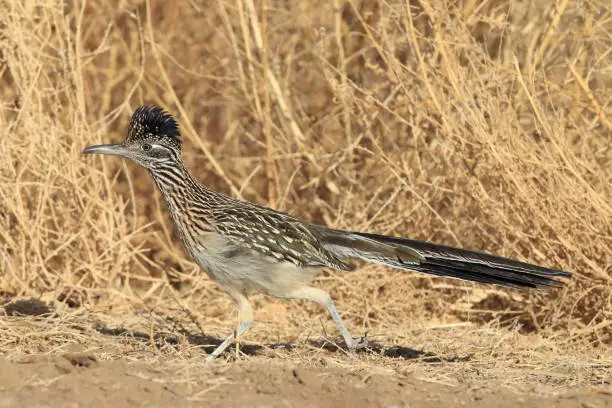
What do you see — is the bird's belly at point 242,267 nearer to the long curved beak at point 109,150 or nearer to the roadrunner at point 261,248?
the roadrunner at point 261,248

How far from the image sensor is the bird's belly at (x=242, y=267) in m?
5.04

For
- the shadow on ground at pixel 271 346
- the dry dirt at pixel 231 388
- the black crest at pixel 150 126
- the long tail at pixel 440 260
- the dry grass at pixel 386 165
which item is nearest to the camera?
the dry dirt at pixel 231 388

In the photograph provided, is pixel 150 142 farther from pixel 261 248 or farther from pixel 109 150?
pixel 261 248

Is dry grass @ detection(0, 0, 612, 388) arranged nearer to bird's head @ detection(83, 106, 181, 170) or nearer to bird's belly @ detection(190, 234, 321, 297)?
bird's belly @ detection(190, 234, 321, 297)

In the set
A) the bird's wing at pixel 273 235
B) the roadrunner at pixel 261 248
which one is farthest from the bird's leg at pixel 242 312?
the bird's wing at pixel 273 235

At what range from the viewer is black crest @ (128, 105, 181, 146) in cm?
538

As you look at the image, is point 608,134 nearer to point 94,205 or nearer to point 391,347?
point 391,347

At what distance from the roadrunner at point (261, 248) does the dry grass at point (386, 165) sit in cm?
60

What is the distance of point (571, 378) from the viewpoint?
16.0 feet

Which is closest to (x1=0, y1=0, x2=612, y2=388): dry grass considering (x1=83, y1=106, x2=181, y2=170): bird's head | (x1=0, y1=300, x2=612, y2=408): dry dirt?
(x1=0, y1=300, x2=612, y2=408): dry dirt

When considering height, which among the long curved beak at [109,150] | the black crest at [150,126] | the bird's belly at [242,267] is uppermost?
the black crest at [150,126]

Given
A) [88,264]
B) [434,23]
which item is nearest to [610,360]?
[434,23]

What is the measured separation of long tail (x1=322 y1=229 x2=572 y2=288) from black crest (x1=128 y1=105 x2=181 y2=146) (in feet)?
3.09

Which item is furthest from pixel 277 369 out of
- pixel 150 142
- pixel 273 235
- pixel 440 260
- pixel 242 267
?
pixel 150 142
